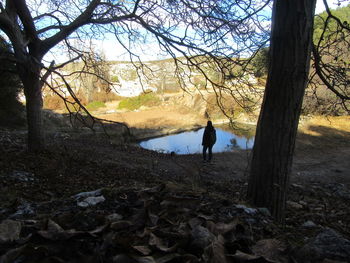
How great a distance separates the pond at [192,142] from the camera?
737 inches

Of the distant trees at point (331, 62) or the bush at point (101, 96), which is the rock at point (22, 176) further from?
the bush at point (101, 96)

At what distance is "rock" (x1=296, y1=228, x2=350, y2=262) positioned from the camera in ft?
6.32

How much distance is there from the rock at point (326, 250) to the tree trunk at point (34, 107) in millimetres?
7324

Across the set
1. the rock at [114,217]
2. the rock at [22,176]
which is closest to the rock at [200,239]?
the rock at [114,217]

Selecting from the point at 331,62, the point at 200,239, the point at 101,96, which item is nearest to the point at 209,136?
the point at 331,62

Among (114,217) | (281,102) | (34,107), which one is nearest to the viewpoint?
(114,217)

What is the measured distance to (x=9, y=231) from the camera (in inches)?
88.4

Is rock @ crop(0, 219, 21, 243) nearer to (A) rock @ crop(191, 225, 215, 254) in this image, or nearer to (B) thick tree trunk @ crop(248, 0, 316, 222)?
(A) rock @ crop(191, 225, 215, 254)

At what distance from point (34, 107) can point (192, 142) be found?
14.3 metres

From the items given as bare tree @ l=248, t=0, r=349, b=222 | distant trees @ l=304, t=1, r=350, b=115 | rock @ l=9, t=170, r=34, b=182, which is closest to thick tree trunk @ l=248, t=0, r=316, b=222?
bare tree @ l=248, t=0, r=349, b=222

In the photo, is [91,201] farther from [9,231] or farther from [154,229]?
[154,229]

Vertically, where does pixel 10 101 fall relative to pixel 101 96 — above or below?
below

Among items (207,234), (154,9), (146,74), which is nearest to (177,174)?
(146,74)

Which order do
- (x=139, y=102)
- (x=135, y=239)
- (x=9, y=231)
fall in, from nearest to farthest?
(x=135, y=239), (x=9, y=231), (x=139, y=102)
